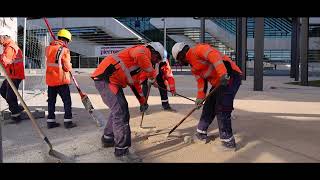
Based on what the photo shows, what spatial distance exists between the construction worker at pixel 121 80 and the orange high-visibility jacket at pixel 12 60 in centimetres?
280

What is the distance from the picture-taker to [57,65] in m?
6.89

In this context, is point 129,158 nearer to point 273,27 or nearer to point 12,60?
point 12,60

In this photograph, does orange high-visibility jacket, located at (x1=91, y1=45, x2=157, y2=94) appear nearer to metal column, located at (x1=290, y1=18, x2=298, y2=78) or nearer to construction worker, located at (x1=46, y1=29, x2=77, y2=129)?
construction worker, located at (x1=46, y1=29, x2=77, y2=129)

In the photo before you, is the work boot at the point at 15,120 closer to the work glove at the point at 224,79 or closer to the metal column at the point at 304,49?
the work glove at the point at 224,79

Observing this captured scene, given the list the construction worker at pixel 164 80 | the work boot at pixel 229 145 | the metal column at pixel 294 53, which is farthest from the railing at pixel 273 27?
the work boot at pixel 229 145

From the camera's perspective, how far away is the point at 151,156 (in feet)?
16.9

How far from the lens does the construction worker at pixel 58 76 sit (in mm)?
6852

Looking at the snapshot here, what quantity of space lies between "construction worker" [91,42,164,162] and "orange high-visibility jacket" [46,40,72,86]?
186cm

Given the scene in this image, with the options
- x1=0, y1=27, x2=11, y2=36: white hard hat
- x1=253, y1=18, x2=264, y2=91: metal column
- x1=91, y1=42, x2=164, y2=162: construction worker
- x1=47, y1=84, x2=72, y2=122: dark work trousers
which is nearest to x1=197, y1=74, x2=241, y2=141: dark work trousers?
x1=91, y1=42, x2=164, y2=162: construction worker

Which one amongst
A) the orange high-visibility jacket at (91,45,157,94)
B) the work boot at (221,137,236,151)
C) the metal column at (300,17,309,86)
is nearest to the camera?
the orange high-visibility jacket at (91,45,157,94)

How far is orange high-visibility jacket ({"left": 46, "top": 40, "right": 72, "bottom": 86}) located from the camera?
685cm
